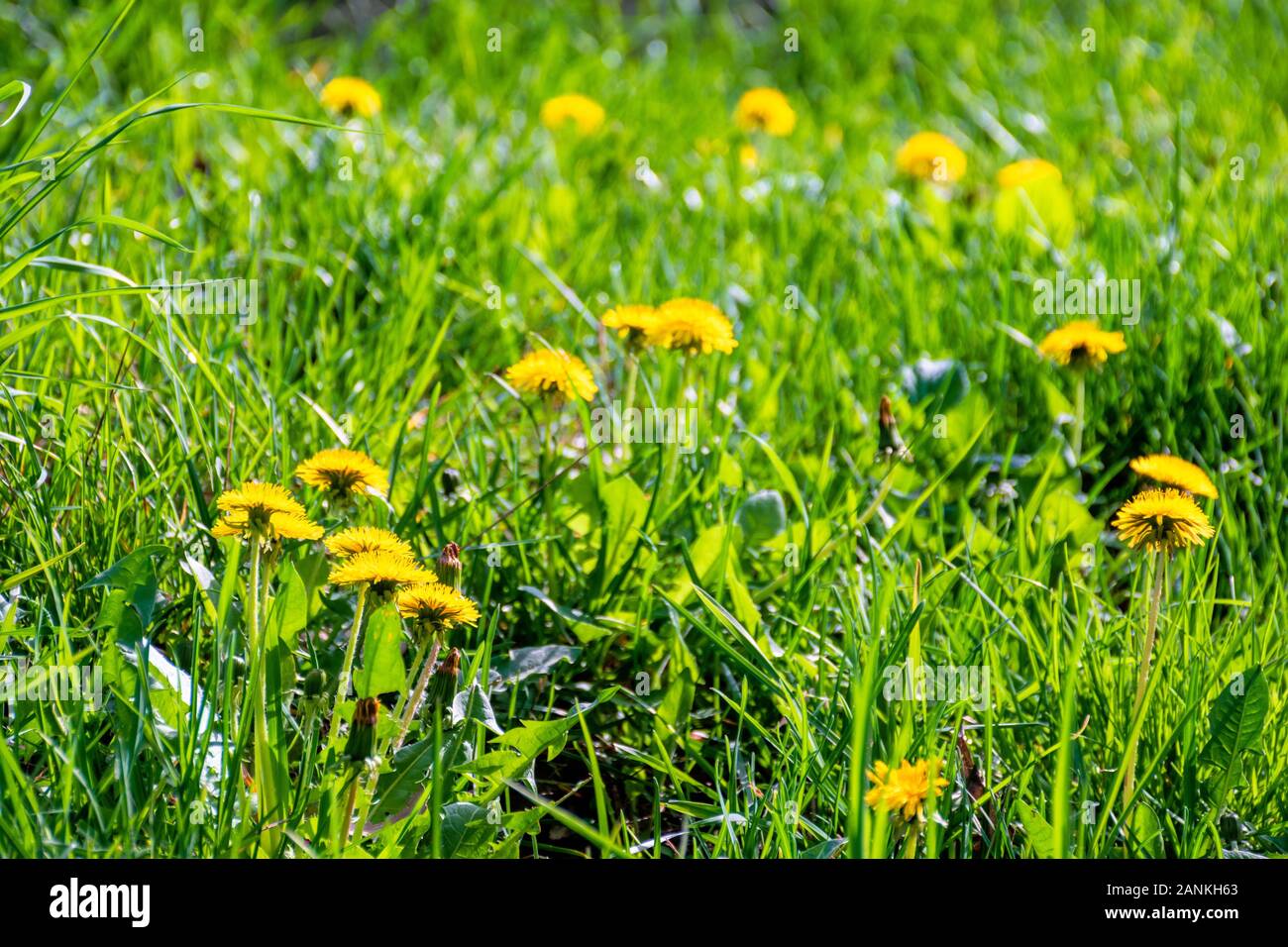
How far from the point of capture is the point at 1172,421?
2.41 meters

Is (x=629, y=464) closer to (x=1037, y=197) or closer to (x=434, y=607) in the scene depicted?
(x=434, y=607)

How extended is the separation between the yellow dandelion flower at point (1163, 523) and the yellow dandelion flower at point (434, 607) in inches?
33.5

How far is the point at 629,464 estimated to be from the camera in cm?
215

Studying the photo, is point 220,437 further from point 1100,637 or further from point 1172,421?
point 1172,421

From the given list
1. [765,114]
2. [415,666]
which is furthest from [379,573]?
[765,114]

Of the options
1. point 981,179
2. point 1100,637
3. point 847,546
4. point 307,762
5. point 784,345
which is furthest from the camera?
point 981,179

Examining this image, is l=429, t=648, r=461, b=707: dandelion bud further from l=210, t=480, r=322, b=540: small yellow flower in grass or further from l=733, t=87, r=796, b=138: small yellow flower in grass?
l=733, t=87, r=796, b=138: small yellow flower in grass

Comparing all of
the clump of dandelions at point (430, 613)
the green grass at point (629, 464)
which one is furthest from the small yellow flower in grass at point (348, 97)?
the clump of dandelions at point (430, 613)

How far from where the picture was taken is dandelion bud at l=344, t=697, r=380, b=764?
137 cm

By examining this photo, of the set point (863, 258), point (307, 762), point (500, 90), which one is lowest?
point (307, 762)

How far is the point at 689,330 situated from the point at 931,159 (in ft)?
5.22

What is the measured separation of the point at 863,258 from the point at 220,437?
5.52 ft

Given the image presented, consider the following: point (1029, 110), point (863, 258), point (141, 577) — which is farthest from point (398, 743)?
point (1029, 110)

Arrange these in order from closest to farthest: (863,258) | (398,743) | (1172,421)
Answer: (398,743) < (1172,421) < (863,258)
